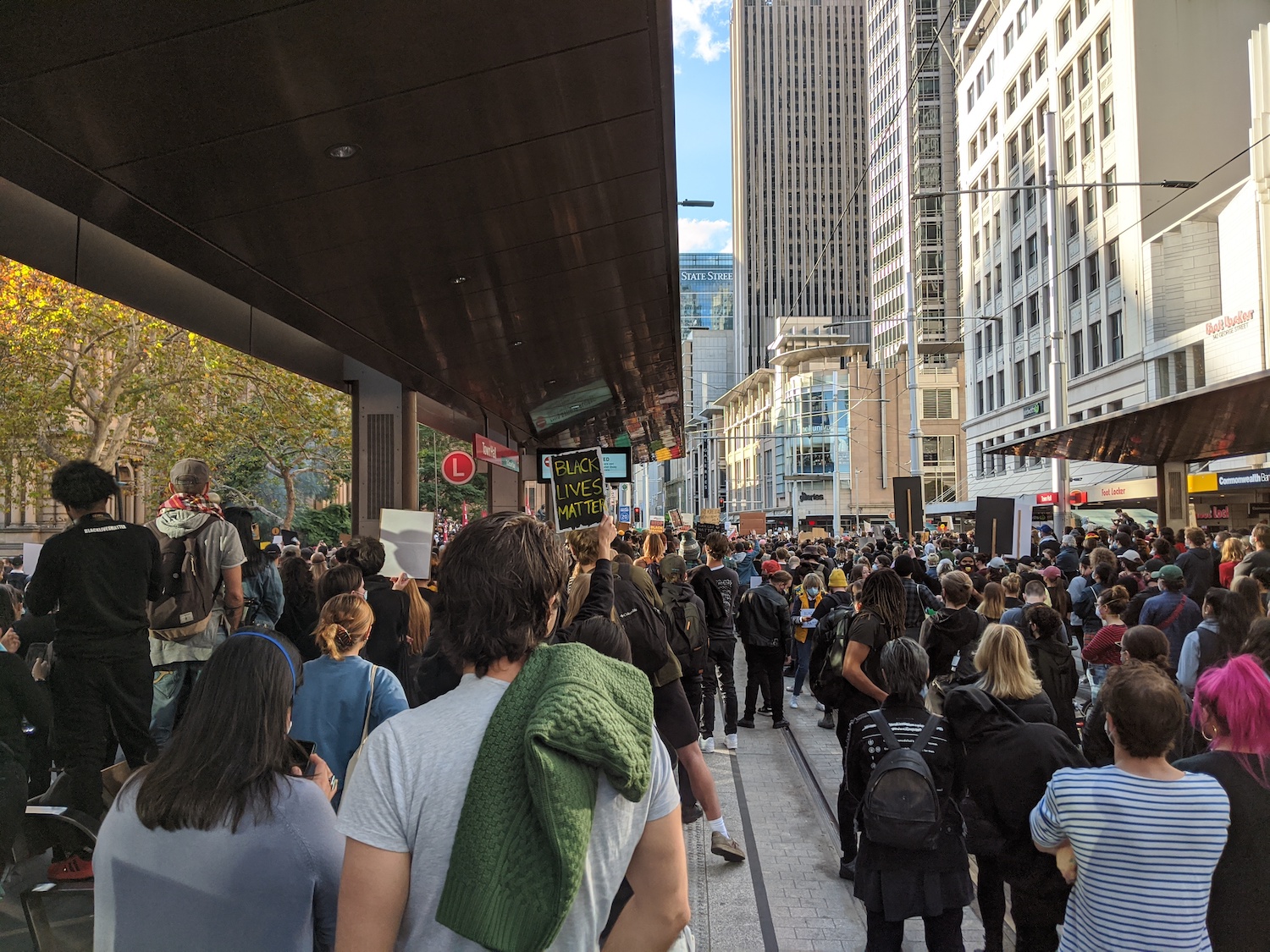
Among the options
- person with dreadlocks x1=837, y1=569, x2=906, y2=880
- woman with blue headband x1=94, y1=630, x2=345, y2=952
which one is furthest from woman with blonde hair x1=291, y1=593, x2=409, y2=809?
person with dreadlocks x1=837, y1=569, x2=906, y2=880

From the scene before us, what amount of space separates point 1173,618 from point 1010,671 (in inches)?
159

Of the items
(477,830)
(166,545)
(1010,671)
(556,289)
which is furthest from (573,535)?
(556,289)

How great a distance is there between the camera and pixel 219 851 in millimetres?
2266

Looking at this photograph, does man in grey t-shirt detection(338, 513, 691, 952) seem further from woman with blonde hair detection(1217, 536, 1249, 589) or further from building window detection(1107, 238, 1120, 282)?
building window detection(1107, 238, 1120, 282)

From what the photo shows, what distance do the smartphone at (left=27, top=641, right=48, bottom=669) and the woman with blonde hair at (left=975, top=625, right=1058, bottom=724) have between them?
20.4 ft

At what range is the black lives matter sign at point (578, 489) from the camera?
31.3 feet

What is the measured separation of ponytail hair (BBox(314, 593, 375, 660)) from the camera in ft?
13.5

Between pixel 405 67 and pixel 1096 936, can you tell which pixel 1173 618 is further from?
pixel 405 67

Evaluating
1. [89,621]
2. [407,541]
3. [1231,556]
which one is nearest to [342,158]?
[89,621]

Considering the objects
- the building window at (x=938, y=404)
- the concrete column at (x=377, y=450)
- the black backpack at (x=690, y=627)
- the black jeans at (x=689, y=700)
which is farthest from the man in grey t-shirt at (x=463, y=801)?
the building window at (x=938, y=404)

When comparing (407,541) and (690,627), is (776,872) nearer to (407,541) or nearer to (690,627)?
(690,627)

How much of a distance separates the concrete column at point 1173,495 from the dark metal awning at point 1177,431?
0.22m

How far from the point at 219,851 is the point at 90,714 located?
3213mm

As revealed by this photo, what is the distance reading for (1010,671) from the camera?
15.2ft
